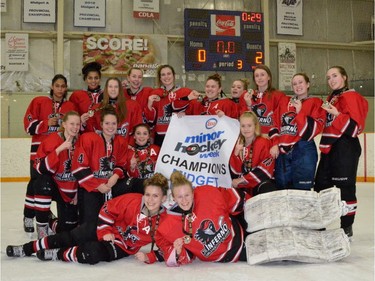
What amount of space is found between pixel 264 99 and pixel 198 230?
125 cm

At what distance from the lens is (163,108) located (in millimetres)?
3885

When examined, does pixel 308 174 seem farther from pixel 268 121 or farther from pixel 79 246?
pixel 79 246

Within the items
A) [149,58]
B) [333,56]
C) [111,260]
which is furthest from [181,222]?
[333,56]

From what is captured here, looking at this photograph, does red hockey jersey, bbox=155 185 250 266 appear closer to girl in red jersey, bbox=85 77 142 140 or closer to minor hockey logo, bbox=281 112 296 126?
minor hockey logo, bbox=281 112 296 126

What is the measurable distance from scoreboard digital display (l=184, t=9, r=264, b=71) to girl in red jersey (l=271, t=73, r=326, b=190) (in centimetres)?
648

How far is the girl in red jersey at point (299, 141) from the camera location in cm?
325

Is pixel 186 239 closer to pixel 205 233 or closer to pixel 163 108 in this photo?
pixel 205 233

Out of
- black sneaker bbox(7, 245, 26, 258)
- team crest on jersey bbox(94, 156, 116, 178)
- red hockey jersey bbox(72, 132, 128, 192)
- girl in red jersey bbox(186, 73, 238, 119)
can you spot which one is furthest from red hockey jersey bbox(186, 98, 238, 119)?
black sneaker bbox(7, 245, 26, 258)

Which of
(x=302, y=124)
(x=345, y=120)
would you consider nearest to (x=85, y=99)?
(x=302, y=124)

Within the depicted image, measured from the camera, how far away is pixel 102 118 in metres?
3.31

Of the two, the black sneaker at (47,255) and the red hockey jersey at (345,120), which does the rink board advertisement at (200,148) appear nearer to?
the red hockey jersey at (345,120)

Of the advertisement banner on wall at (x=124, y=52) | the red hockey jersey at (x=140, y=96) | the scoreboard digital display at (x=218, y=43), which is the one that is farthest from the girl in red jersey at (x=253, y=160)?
the advertisement banner on wall at (x=124, y=52)

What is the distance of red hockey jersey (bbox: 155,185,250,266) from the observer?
2.74 meters

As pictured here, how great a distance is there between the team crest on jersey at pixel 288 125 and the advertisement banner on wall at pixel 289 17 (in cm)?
845
